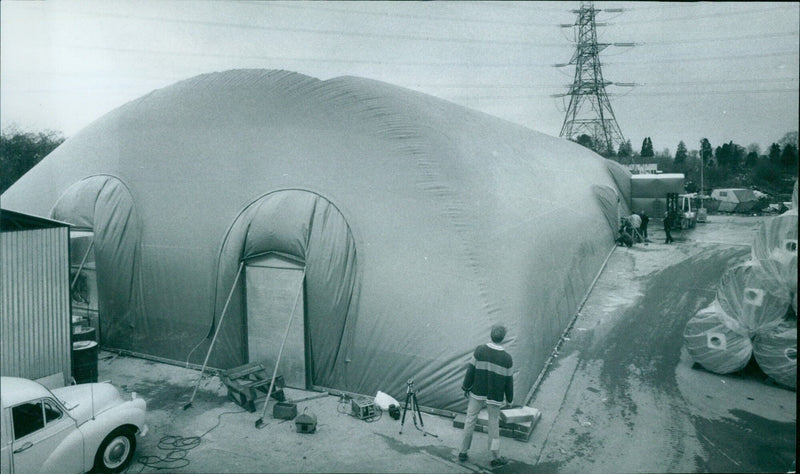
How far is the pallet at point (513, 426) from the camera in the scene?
22.3 ft

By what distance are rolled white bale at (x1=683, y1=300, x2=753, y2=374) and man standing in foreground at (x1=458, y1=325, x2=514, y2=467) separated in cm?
451

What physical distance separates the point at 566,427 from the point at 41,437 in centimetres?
654

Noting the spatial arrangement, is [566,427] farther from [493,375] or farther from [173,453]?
[173,453]

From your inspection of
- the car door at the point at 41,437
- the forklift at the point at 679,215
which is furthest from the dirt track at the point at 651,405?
the forklift at the point at 679,215

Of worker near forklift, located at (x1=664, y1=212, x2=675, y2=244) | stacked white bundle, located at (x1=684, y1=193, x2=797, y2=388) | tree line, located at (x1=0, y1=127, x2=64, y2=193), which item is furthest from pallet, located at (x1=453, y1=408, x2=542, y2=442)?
tree line, located at (x1=0, y1=127, x2=64, y2=193)

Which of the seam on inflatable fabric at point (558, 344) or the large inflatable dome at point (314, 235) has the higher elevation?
the large inflatable dome at point (314, 235)

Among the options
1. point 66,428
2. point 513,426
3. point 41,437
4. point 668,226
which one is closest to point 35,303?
point 66,428

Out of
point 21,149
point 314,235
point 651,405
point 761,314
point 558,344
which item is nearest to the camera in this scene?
point 651,405

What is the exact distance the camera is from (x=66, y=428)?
5.84 m

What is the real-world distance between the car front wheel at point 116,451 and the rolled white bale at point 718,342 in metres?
8.87

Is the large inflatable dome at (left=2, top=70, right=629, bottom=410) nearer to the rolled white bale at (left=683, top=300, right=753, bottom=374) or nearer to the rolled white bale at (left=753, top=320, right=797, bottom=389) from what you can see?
the rolled white bale at (left=683, top=300, right=753, bottom=374)

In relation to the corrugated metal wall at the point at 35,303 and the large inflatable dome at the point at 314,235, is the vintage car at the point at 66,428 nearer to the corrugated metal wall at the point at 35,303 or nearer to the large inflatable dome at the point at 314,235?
the corrugated metal wall at the point at 35,303

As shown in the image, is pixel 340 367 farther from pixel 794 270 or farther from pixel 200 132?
pixel 794 270

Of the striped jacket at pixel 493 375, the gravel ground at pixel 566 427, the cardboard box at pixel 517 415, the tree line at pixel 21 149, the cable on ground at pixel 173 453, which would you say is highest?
the tree line at pixel 21 149
